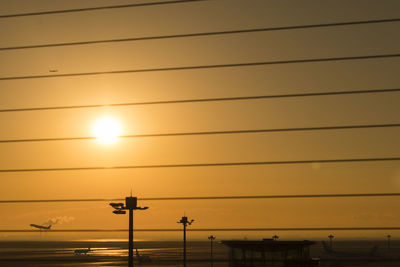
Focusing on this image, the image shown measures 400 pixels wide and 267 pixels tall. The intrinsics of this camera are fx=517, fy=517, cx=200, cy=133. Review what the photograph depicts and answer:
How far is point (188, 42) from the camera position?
25.9 feet

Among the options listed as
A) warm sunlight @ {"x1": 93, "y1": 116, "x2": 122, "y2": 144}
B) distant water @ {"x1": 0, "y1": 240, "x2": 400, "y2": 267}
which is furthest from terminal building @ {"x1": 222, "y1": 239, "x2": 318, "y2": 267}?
warm sunlight @ {"x1": 93, "y1": 116, "x2": 122, "y2": 144}

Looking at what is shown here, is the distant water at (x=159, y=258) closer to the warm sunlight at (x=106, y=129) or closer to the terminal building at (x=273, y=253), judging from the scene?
the terminal building at (x=273, y=253)

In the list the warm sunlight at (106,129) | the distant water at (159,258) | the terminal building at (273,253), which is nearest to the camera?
the warm sunlight at (106,129)

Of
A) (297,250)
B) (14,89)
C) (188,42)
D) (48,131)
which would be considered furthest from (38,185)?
(297,250)

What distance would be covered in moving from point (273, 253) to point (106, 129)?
12.1 meters

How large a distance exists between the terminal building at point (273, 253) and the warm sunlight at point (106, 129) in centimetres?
1034

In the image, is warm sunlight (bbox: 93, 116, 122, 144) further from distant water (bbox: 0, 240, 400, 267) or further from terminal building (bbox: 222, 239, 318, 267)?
terminal building (bbox: 222, 239, 318, 267)

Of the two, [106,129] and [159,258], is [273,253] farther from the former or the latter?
[159,258]

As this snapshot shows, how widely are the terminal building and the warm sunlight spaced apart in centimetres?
1034

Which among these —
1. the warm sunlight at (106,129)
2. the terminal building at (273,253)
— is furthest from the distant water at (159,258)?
the warm sunlight at (106,129)

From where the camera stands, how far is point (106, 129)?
747cm

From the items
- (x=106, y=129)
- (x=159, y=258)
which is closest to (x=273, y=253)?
(x=106, y=129)

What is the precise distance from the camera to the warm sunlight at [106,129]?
7.42 meters

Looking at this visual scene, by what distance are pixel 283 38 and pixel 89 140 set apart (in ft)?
10.7
